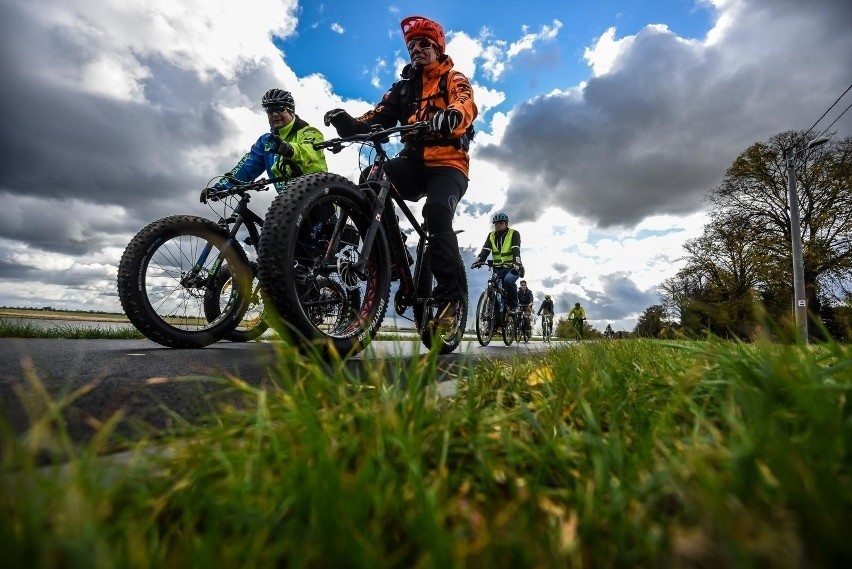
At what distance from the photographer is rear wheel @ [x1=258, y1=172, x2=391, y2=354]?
2.38 m

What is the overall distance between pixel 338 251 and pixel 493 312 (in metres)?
7.54

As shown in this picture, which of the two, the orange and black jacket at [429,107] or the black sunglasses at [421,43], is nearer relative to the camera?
the orange and black jacket at [429,107]

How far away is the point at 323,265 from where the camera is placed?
9.52 feet

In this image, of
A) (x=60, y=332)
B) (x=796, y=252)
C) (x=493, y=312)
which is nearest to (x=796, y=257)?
(x=796, y=252)

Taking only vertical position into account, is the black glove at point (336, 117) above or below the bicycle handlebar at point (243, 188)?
→ above

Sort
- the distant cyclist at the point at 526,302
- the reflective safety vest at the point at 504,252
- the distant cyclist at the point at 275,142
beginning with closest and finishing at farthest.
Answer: the distant cyclist at the point at 275,142
the reflective safety vest at the point at 504,252
the distant cyclist at the point at 526,302

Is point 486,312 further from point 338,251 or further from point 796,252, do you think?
point 796,252

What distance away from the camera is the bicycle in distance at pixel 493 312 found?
10.2 meters

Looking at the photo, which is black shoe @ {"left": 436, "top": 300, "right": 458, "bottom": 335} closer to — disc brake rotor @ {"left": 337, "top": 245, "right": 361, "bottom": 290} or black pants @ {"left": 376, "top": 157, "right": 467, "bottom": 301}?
black pants @ {"left": 376, "top": 157, "right": 467, "bottom": 301}

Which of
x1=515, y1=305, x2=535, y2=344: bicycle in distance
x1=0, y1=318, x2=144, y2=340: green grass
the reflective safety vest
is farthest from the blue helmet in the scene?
x1=515, y1=305, x2=535, y2=344: bicycle in distance

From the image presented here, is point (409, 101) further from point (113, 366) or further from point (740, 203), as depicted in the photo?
point (740, 203)

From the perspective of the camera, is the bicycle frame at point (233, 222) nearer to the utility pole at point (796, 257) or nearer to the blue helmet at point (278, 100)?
the blue helmet at point (278, 100)

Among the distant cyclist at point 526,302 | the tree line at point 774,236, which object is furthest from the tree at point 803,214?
the distant cyclist at point 526,302

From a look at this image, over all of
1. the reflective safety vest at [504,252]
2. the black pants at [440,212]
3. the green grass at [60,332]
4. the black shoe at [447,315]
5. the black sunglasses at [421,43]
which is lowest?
the green grass at [60,332]
